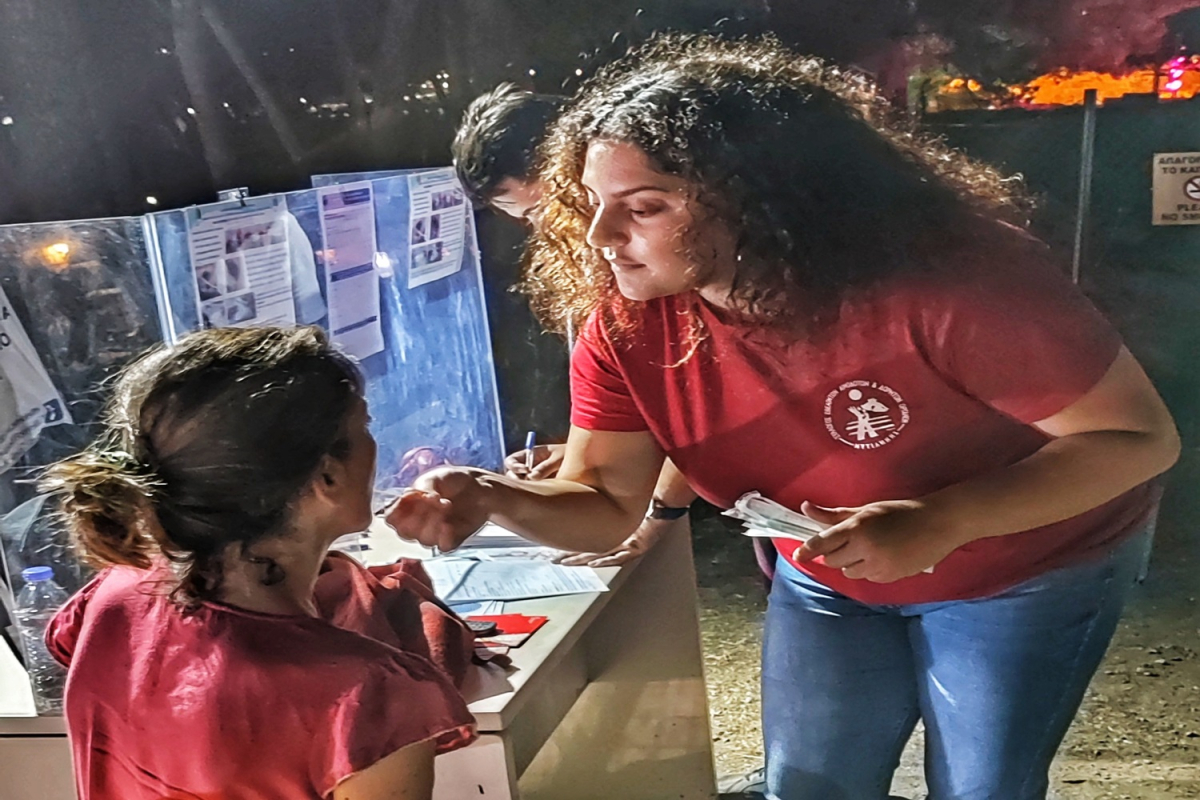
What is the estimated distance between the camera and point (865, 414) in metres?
0.99

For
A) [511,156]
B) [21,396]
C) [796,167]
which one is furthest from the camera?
[21,396]

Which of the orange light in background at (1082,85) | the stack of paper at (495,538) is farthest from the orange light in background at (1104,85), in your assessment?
the stack of paper at (495,538)

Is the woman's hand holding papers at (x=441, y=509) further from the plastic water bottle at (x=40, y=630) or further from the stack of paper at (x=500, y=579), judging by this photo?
the plastic water bottle at (x=40, y=630)

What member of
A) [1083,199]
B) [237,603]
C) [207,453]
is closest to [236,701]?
[237,603]

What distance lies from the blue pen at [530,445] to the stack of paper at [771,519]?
20 centimetres

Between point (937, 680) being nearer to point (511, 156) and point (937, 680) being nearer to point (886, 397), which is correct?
point (886, 397)

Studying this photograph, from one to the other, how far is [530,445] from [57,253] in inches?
19.6

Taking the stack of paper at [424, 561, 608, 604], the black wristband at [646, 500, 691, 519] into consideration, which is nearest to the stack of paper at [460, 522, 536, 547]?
the stack of paper at [424, 561, 608, 604]

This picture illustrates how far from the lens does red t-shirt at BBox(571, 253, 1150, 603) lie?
3.09ft

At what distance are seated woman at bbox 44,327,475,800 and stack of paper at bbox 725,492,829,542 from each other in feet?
1.03

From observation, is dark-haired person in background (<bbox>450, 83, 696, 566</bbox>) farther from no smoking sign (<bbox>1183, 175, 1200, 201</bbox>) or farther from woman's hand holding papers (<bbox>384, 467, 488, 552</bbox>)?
no smoking sign (<bbox>1183, 175, 1200, 201</bbox>)

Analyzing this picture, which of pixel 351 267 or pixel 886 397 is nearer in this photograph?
pixel 886 397

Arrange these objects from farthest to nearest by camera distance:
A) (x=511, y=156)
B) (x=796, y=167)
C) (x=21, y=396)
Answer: (x=21, y=396), (x=511, y=156), (x=796, y=167)

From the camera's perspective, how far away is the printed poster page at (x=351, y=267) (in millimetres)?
1094
